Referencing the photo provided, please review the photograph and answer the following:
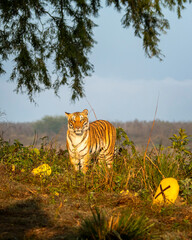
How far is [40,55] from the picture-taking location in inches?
361

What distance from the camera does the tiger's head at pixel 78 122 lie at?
5.79 meters

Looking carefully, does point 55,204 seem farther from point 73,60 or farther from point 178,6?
point 178,6

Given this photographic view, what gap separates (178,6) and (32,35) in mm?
4025

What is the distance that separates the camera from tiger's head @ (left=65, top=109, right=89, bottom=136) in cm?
579

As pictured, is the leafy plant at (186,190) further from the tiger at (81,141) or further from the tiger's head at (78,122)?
the tiger's head at (78,122)

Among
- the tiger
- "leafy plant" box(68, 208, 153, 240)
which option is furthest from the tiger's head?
"leafy plant" box(68, 208, 153, 240)

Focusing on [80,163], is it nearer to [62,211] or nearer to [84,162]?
[84,162]

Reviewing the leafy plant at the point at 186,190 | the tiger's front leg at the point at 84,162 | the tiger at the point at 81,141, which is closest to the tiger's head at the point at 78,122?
the tiger at the point at 81,141

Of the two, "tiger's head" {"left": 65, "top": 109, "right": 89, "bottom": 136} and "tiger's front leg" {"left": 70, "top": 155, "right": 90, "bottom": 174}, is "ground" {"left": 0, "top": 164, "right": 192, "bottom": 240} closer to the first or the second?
"tiger's front leg" {"left": 70, "top": 155, "right": 90, "bottom": 174}

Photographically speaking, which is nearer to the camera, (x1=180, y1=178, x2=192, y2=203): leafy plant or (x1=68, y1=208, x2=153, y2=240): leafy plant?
(x1=68, y1=208, x2=153, y2=240): leafy plant

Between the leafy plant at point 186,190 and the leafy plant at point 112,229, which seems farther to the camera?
the leafy plant at point 186,190

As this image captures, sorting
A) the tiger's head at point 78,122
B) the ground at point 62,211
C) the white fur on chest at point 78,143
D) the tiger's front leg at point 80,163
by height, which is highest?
the tiger's head at point 78,122

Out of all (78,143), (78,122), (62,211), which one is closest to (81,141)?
(78,143)

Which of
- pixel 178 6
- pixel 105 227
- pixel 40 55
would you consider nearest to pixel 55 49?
pixel 40 55
